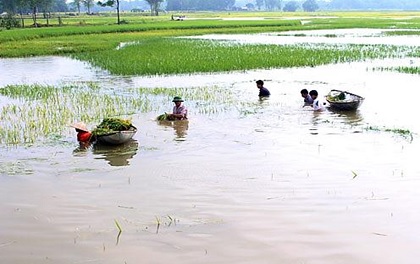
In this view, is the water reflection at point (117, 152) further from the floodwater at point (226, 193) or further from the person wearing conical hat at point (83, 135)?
the person wearing conical hat at point (83, 135)

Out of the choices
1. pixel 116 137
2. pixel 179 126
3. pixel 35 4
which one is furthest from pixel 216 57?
pixel 35 4

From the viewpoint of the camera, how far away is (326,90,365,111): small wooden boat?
11164 millimetres

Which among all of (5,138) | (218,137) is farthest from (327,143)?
(5,138)

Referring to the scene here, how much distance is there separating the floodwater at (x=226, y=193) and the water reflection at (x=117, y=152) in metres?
0.03

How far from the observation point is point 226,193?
6.43m

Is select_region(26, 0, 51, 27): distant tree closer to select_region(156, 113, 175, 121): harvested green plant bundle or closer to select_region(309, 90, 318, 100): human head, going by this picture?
select_region(156, 113, 175, 121): harvested green plant bundle

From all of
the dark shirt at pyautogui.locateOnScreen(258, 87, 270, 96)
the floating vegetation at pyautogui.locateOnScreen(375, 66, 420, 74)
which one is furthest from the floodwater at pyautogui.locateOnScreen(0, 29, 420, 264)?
the floating vegetation at pyautogui.locateOnScreen(375, 66, 420, 74)

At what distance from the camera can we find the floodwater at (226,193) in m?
4.98

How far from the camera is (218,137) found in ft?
30.9

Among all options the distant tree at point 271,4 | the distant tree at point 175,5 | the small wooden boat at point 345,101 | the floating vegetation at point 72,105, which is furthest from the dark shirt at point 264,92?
the distant tree at point 271,4

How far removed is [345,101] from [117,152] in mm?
5173

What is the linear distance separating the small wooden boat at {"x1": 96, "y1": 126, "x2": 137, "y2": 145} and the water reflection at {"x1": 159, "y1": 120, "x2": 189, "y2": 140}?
106 cm

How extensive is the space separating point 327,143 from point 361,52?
17.5m

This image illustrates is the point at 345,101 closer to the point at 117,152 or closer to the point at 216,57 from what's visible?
the point at 117,152
